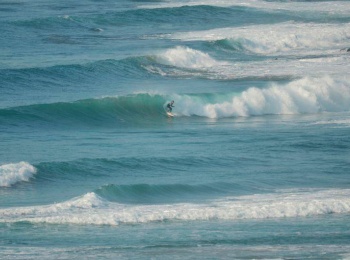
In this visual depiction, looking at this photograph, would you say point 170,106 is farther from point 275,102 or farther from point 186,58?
point 186,58

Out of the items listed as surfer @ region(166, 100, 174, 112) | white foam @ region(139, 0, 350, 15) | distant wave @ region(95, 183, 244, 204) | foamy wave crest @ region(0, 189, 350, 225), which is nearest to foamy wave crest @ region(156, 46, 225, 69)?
surfer @ region(166, 100, 174, 112)

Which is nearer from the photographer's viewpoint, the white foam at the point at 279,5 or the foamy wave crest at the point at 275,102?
the foamy wave crest at the point at 275,102

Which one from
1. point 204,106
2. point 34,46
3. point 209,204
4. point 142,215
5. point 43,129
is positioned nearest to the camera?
point 142,215

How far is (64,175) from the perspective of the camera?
20234mm

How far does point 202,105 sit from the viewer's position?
2877 cm

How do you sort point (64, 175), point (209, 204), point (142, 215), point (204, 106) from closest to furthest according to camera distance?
point (142, 215), point (209, 204), point (64, 175), point (204, 106)

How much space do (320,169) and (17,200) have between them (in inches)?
255

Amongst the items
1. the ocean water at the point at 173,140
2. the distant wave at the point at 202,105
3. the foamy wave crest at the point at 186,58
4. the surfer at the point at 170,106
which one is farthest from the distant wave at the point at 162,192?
the foamy wave crest at the point at 186,58

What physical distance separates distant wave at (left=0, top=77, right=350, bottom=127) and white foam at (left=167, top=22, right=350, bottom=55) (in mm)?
10219

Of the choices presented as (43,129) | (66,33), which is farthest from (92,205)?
(66,33)

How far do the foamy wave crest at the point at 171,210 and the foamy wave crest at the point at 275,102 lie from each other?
35.6 feet

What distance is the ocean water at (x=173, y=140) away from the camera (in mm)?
15461

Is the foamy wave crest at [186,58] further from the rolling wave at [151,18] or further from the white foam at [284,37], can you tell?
the rolling wave at [151,18]

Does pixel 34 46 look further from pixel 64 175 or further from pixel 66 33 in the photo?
pixel 64 175
